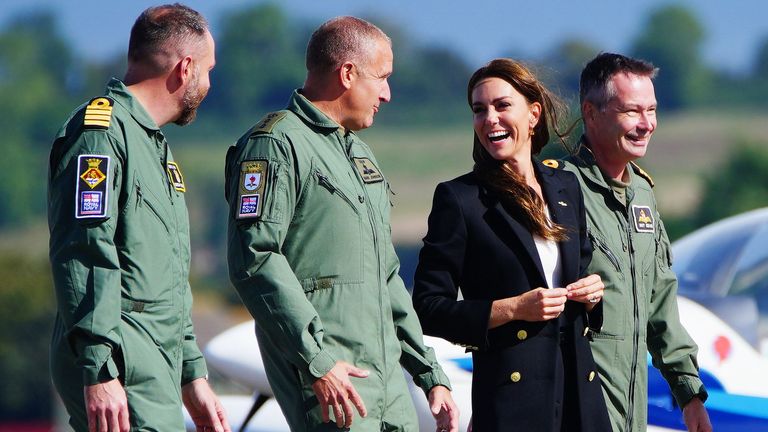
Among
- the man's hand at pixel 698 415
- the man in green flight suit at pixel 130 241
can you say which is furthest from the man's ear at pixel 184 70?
the man's hand at pixel 698 415

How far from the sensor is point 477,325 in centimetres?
404

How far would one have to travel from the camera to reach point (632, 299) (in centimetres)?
451

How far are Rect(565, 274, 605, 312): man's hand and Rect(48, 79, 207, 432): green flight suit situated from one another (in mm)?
1140

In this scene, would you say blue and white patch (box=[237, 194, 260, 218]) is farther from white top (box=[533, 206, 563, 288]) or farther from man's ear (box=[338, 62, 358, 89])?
white top (box=[533, 206, 563, 288])

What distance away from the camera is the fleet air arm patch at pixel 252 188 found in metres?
3.78

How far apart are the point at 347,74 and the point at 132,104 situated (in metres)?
0.68

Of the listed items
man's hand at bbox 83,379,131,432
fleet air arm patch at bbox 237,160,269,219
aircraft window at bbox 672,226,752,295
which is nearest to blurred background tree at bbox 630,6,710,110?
aircraft window at bbox 672,226,752,295

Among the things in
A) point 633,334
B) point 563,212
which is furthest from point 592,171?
point 633,334

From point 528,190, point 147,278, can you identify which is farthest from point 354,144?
point 147,278

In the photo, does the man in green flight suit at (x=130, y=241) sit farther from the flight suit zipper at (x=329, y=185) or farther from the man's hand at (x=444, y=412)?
the man's hand at (x=444, y=412)

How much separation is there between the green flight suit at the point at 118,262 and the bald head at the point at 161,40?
118 mm

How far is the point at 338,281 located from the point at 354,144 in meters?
0.47

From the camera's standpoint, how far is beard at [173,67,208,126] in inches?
150

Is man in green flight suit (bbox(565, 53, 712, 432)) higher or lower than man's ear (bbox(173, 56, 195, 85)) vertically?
lower
